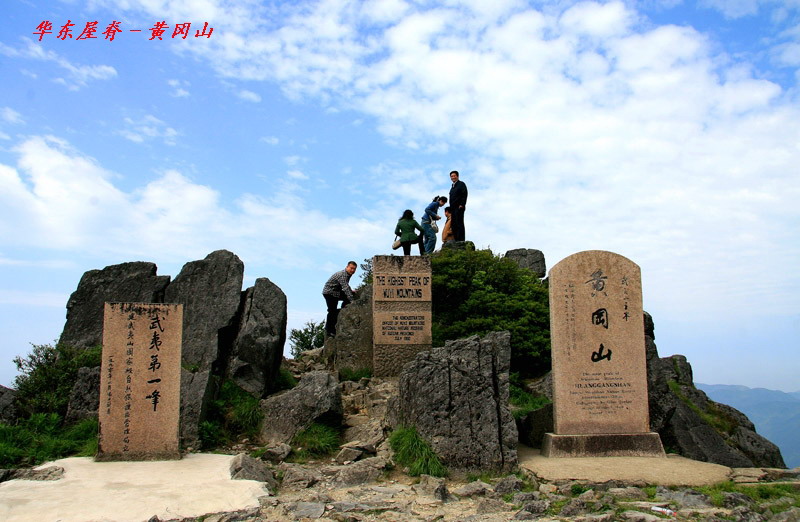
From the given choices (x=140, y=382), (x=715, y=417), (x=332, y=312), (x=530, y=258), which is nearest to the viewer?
(x=140, y=382)

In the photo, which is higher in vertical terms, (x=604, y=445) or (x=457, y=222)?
(x=457, y=222)

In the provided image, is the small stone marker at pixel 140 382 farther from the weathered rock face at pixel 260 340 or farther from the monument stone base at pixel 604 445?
the monument stone base at pixel 604 445

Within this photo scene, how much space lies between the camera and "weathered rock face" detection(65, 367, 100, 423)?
9.38 m

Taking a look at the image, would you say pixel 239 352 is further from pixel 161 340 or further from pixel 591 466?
pixel 591 466

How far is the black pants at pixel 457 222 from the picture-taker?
1723 cm

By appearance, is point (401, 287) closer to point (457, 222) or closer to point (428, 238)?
point (428, 238)

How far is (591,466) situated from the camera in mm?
7555

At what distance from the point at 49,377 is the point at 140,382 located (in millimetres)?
2765

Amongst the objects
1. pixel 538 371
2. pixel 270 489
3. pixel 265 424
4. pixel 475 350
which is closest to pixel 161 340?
pixel 265 424

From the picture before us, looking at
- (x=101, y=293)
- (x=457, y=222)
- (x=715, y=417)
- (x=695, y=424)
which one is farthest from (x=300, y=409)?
(x=457, y=222)

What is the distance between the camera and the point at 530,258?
18391 millimetres

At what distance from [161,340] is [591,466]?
5.86 m

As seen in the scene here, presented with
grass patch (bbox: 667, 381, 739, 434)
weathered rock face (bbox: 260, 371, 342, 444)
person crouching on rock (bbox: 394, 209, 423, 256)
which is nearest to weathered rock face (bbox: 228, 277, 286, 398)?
weathered rock face (bbox: 260, 371, 342, 444)

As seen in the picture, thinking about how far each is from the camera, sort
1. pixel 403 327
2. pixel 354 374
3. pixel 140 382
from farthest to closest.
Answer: pixel 403 327 → pixel 354 374 → pixel 140 382
